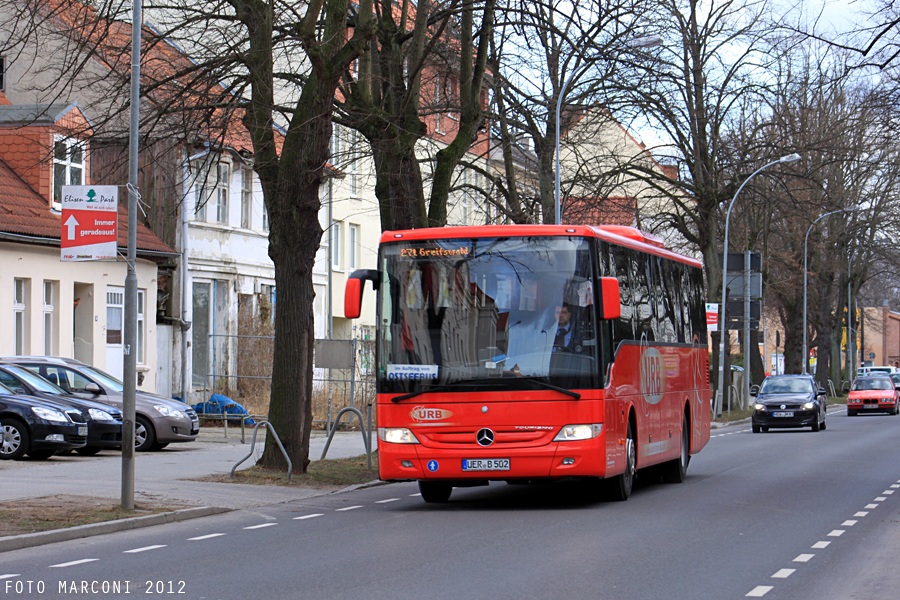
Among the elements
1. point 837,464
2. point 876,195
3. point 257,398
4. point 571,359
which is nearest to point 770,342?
point 876,195

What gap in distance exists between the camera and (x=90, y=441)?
2344 centimetres

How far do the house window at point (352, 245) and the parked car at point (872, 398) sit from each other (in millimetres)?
19827

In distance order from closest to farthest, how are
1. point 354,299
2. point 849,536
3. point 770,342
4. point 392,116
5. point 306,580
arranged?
point 306,580
point 849,536
point 354,299
point 392,116
point 770,342

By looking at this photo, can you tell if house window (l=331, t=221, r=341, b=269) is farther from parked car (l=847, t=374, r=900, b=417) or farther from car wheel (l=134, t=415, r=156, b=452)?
car wheel (l=134, t=415, r=156, b=452)

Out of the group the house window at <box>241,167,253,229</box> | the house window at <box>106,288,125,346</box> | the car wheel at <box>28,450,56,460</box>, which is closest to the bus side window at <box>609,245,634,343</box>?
the car wheel at <box>28,450,56,460</box>

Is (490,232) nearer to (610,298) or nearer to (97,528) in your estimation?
(610,298)

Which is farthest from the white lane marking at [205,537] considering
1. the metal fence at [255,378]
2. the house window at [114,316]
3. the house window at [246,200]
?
the house window at [246,200]

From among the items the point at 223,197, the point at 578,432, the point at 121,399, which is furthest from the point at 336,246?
the point at 578,432

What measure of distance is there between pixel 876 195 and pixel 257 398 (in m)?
34.0

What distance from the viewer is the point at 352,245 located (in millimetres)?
53344

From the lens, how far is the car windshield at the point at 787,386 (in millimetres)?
40469

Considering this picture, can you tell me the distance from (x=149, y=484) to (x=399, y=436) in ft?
14.1

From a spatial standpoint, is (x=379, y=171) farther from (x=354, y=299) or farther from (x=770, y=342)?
(x=770, y=342)

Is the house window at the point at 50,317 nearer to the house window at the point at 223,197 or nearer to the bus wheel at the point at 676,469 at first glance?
the house window at the point at 223,197
